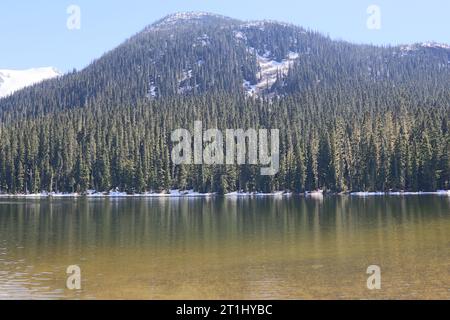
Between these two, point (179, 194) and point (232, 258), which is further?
point (179, 194)

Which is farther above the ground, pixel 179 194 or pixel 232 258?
pixel 179 194

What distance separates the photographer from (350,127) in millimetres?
157125

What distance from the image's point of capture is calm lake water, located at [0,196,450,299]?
2723 cm

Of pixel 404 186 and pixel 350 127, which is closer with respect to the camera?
pixel 404 186

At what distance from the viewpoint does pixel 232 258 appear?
37.2 meters

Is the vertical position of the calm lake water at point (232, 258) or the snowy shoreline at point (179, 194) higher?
the snowy shoreline at point (179, 194)

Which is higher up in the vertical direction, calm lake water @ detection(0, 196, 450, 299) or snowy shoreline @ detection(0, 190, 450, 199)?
snowy shoreline @ detection(0, 190, 450, 199)

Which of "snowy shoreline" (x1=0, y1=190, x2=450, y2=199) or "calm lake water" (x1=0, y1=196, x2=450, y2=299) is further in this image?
"snowy shoreline" (x1=0, y1=190, x2=450, y2=199)

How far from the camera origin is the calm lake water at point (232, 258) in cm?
2723

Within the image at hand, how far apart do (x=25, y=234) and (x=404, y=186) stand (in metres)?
105

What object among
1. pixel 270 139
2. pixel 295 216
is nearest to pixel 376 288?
pixel 295 216

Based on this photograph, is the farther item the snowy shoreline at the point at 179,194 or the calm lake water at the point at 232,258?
the snowy shoreline at the point at 179,194
